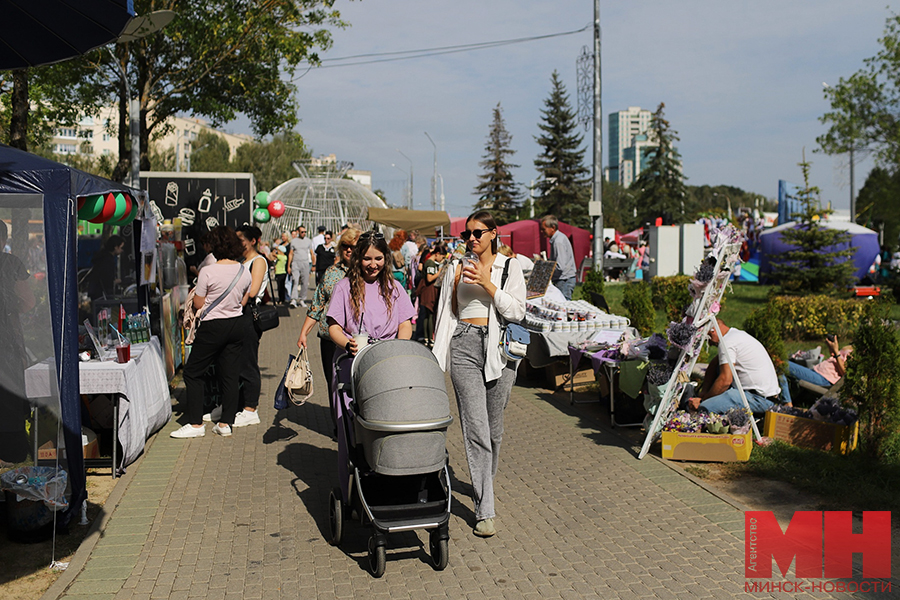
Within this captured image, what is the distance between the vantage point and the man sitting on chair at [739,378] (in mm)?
6793

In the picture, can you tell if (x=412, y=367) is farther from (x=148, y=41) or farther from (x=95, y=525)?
(x=148, y=41)

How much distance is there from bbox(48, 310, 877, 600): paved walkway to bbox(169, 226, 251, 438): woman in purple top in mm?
300

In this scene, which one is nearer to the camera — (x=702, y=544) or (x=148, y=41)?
(x=702, y=544)

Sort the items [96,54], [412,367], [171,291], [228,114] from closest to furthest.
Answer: [412,367] → [171,291] → [96,54] → [228,114]

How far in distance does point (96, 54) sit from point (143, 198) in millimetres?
10835

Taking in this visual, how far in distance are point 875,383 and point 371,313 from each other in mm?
4135

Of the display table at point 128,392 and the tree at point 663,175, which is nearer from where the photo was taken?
the display table at point 128,392

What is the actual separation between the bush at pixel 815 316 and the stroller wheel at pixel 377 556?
10.7 metres

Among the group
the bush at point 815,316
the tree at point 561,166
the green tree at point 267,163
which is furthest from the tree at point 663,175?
the bush at point 815,316

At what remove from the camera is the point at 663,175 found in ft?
221

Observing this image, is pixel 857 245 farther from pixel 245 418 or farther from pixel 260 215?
pixel 245 418

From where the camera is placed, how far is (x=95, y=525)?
16.9 ft

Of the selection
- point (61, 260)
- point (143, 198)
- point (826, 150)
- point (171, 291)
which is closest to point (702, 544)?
point (61, 260)

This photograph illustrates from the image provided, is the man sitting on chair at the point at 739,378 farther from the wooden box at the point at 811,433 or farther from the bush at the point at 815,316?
the bush at the point at 815,316
